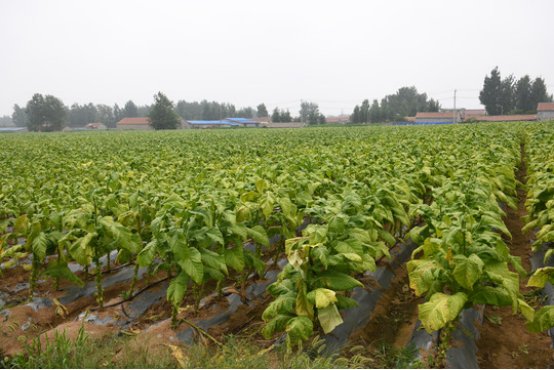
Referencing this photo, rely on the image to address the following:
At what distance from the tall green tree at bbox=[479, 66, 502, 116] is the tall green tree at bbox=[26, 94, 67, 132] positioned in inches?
4442

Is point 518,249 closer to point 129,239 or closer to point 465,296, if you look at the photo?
point 465,296

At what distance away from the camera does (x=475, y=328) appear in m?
3.64

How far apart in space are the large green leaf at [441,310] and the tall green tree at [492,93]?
10308cm

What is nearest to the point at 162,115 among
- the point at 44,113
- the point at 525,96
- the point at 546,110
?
the point at 44,113

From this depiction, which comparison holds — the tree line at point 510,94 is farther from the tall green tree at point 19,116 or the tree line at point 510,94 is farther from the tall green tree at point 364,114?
the tall green tree at point 19,116

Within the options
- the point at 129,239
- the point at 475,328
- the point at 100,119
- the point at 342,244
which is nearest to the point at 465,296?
the point at 342,244

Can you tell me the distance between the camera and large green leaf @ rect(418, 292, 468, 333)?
2525 mm

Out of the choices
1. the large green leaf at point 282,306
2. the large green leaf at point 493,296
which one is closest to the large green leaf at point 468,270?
the large green leaf at point 493,296

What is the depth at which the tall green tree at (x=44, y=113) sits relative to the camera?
300 ft

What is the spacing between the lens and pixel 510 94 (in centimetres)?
8781

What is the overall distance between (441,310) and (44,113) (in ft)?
363

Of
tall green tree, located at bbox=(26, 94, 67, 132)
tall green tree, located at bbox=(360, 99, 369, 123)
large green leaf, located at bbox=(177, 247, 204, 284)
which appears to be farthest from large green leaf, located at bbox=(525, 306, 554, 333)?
tall green tree, located at bbox=(26, 94, 67, 132)

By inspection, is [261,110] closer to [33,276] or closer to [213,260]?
[33,276]

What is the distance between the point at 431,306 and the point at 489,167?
4773mm
